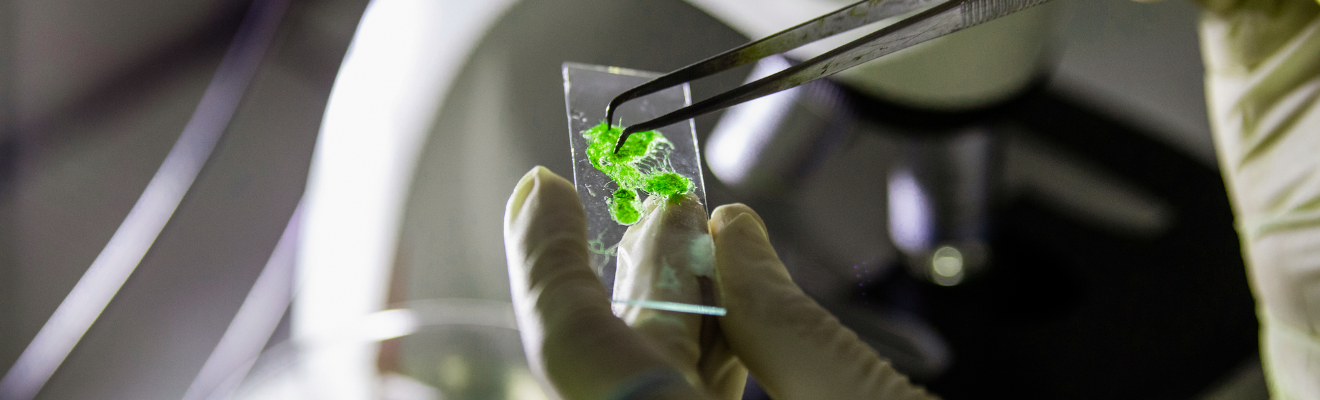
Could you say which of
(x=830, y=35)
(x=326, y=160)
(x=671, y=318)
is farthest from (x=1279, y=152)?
(x=326, y=160)

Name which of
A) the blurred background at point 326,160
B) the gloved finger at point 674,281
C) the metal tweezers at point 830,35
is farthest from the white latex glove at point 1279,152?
the gloved finger at point 674,281

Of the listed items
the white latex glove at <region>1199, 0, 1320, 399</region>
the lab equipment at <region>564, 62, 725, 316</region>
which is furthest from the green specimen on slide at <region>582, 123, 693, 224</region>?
the white latex glove at <region>1199, 0, 1320, 399</region>

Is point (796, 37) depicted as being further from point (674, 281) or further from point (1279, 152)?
point (1279, 152)

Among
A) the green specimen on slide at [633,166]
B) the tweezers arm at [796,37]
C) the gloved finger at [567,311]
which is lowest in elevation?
the gloved finger at [567,311]

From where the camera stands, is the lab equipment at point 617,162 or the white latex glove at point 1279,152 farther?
the white latex glove at point 1279,152

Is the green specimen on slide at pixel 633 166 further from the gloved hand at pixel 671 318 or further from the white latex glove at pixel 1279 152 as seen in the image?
the white latex glove at pixel 1279 152

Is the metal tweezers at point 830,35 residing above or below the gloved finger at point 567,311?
above
